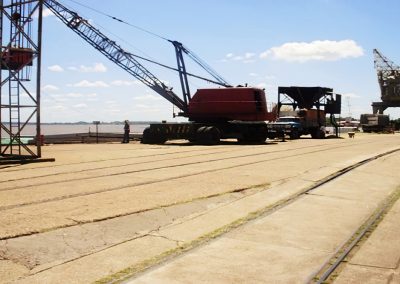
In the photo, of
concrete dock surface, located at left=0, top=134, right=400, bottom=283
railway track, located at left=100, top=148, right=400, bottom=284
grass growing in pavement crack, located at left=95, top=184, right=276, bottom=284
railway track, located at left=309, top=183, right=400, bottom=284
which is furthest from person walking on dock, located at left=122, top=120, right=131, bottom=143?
grass growing in pavement crack, located at left=95, top=184, right=276, bottom=284

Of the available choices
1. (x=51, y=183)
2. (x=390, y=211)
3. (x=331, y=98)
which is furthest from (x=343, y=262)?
(x=331, y=98)

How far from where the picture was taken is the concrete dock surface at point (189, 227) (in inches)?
213

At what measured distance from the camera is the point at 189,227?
7.51m

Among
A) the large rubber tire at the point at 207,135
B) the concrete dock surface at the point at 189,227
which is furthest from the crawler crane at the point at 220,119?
the concrete dock surface at the point at 189,227

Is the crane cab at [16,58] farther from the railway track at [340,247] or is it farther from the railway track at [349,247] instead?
the railway track at [349,247]

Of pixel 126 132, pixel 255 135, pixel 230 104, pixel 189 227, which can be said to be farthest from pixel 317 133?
pixel 189 227

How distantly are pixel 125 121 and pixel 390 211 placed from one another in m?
28.3

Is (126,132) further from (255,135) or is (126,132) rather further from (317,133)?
(317,133)

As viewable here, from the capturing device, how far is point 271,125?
127 feet

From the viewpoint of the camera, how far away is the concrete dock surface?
5.42 metres

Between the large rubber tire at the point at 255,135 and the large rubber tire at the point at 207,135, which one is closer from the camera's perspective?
the large rubber tire at the point at 207,135

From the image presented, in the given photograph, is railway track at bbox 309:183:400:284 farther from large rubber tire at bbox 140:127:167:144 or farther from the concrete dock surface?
large rubber tire at bbox 140:127:167:144

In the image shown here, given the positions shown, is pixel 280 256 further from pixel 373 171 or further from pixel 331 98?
pixel 331 98

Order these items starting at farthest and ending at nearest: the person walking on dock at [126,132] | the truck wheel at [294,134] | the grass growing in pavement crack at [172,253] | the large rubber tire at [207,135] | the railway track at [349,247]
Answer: the truck wheel at [294,134] → the person walking on dock at [126,132] → the large rubber tire at [207,135] → the railway track at [349,247] → the grass growing in pavement crack at [172,253]
